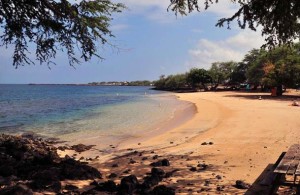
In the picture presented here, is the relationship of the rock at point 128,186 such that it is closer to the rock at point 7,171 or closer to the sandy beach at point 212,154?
the sandy beach at point 212,154

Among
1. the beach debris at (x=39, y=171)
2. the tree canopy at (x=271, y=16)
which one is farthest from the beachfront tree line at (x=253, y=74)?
the beach debris at (x=39, y=171)

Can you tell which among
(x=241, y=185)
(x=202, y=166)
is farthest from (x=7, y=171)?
(x=241, y=185)

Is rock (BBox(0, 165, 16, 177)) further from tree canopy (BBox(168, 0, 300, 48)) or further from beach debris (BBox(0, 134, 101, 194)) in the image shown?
tree canopy (BBox(168, 0, 300, 48))

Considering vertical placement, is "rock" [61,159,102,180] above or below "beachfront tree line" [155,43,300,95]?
below

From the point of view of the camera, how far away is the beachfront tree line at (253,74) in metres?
44.2

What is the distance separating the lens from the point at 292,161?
657 centimetres

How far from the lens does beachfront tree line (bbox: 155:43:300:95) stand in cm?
4419

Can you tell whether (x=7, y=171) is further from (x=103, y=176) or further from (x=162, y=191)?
(x=162, y=191)

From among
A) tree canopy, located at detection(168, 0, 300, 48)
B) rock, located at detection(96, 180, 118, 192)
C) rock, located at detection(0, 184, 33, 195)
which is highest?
tree canopy, located at detection(168, 0, 300, 48)

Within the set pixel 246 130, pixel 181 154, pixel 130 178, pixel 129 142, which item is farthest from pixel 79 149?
pixel 246 130

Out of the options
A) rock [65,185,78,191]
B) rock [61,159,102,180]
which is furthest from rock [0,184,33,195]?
rock [61,159,102,180]

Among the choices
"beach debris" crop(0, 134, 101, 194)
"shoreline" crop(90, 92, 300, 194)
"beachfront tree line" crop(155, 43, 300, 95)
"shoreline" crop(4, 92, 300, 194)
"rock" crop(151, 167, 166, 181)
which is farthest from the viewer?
"beachfront tree line" crop(155, 43, 300, 95)

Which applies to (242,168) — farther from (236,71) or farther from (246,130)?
(236,71)

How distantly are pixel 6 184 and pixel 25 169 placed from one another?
112 centimetres
